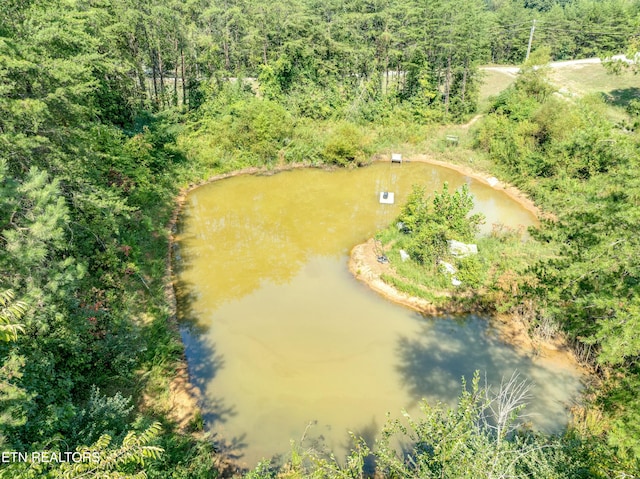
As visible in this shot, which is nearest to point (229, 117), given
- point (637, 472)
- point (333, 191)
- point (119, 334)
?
point (333, 191)

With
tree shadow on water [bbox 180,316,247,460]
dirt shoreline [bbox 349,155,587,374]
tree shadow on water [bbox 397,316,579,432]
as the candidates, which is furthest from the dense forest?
tree shadow on water [bbox 397,316,579,432]

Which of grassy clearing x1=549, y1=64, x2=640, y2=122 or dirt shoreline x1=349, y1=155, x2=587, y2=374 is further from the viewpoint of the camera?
grassy clearing x1=549, y1=64, x2=640, y2=122

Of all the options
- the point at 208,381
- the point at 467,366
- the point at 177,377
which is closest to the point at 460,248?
the point at 467,366

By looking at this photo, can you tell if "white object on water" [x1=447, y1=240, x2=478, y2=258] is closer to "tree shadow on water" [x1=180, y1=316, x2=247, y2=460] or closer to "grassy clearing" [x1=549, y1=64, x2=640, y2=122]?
"tree shadow on water" [x1=180, y1=316, x2=247, y2=460]

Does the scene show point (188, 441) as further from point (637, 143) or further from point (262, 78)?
point (262, 78)

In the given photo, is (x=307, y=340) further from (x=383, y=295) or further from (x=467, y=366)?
(x=467, y=366)

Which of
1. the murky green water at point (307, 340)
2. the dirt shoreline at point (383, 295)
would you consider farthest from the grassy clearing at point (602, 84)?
the murky green water at point (307, 340)
